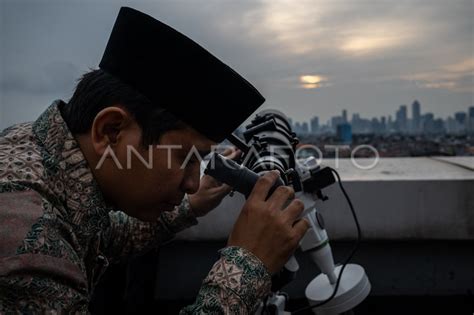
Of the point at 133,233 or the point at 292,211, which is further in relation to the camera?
the point at 133,233

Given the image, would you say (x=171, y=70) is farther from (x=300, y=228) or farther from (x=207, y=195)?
(x=207, y=195)

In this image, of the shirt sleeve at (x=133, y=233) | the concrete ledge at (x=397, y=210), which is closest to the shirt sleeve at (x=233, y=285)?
the shirt sleeve at (x=133, y=233)

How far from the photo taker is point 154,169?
108cm

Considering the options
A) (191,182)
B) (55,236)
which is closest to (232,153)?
(191,182)

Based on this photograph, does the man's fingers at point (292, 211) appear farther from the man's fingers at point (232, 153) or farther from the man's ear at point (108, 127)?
the man's fingers at point (232, 153)

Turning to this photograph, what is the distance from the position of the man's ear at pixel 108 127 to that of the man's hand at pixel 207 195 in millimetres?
645

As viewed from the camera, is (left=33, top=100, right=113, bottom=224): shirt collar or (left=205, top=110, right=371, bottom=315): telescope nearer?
(left=33, top=100, right=113, bottom=224): shirt collar

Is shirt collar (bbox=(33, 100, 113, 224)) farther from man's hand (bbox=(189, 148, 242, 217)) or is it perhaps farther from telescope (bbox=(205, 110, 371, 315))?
man's hand (bbox=(189, 148, 242, 217))

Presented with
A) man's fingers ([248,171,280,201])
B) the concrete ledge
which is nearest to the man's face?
man's fingers ([248,171,280,201])

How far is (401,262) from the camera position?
2744 millimetres

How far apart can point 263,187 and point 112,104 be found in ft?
1.20

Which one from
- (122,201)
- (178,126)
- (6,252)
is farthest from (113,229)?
(6,252)

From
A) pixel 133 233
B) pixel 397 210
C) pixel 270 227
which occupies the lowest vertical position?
pixel 397 210

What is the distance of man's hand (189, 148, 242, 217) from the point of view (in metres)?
1.67
